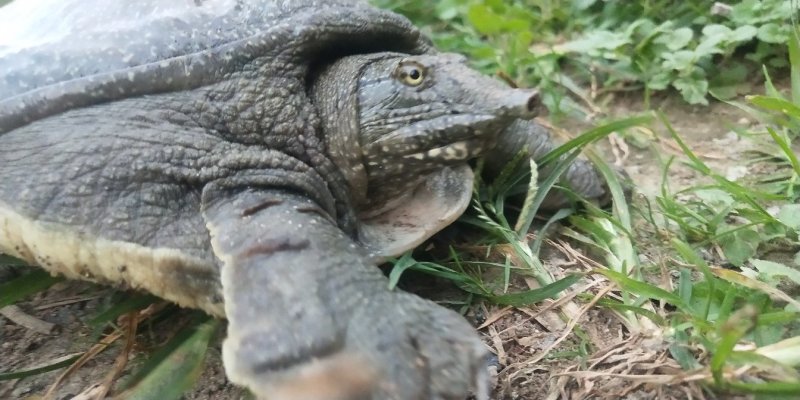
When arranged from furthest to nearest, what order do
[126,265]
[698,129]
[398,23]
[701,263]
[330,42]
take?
[698,129], [398,23], [330,42], [701,263], [126,265]

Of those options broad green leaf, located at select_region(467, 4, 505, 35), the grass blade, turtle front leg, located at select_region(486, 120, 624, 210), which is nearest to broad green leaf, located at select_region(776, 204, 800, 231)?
turtle front leg, located at select_region(486, 120, 624, 210)

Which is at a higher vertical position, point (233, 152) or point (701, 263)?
point (233, 152)

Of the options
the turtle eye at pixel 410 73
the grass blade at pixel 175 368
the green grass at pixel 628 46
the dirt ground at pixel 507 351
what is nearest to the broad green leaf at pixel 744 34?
the green grass at pixel 628 46

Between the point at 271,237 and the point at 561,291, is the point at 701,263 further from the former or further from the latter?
the point at 271,237

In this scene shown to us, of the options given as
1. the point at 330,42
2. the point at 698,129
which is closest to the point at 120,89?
the point at 330,42

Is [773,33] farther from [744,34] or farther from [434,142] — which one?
[434,142]

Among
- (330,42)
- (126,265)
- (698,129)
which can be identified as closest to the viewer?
(126,265)

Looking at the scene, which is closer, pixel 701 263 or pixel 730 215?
pixel 701 263
